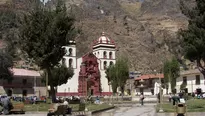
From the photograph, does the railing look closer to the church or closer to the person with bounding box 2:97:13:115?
the church

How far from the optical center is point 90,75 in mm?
81625

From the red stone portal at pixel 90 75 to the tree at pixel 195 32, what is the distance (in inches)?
2000

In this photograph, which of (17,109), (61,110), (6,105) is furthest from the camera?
(17,109)

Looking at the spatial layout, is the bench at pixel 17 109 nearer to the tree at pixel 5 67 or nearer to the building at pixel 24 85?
the tree at pixel 5 67

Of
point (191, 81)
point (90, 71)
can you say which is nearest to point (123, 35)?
point (90, 71)

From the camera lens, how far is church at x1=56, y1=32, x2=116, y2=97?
3108 inches

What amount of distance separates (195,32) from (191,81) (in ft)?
151

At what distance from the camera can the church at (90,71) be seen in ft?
259

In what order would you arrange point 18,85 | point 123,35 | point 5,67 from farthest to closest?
1. point 123,35
2. point 18,85
3. point 5,67

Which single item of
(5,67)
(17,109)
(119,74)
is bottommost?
(17,109)

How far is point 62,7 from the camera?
32750mm

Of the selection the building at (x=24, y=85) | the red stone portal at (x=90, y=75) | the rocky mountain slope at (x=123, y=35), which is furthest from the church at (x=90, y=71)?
the rocky mountain slope at (x=123, y=35)

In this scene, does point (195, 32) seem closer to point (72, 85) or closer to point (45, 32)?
point (45, 32)

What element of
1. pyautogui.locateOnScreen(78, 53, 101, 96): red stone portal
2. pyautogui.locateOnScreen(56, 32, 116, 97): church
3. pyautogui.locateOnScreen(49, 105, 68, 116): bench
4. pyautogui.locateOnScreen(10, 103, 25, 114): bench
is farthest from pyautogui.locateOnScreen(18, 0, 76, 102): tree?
pyautogui.locateOnScreen(78, 53, 101, 96): red stone portal
